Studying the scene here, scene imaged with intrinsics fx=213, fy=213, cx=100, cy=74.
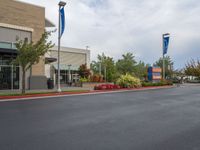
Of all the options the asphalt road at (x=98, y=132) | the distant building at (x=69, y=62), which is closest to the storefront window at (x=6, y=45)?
the asphalt road at (x=98, y=132)

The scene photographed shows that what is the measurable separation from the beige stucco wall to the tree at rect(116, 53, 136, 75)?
3634cm

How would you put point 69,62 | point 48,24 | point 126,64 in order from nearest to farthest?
point 48,24
point 69,62
point 126,64

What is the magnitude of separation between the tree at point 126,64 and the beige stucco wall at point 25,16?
3634 cm

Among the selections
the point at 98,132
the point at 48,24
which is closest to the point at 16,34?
the point at 48,24

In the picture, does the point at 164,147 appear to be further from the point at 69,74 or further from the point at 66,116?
the point at 69,74

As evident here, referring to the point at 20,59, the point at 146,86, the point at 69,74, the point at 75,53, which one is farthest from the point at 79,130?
the point at 75,53

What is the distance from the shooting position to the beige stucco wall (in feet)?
72.6

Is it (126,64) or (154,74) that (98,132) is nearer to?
(154,74)

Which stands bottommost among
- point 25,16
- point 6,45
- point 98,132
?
point 98,132

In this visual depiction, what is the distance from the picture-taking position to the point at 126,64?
59750mm

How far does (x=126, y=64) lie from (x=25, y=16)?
39606 mm

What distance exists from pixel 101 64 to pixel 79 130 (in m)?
47.9

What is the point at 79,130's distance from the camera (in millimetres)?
6883

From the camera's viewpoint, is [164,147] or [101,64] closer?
[164,147]
